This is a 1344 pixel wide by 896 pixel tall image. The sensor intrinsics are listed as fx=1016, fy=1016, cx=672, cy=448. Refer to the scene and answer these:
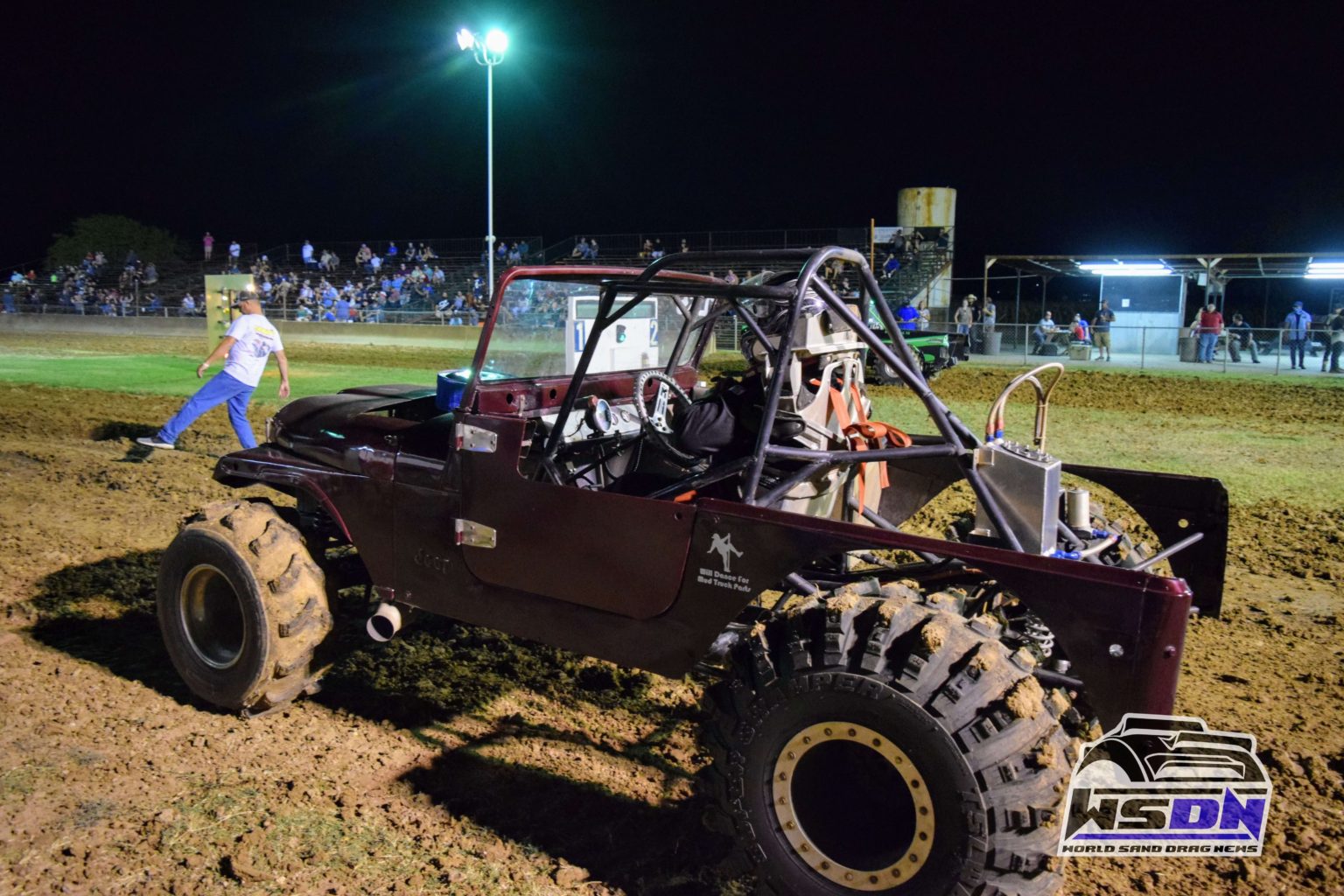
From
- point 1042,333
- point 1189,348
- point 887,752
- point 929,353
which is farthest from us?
point 1042,333

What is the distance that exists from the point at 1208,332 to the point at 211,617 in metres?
21.8

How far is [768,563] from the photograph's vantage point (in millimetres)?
3117

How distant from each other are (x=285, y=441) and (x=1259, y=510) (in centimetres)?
761

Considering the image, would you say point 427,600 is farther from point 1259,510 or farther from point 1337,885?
point 1259,510

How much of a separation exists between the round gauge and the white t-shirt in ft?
20.9

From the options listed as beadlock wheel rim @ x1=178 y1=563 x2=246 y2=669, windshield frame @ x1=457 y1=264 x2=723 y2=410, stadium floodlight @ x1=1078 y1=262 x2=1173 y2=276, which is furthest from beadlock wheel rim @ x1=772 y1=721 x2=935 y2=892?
stadium floodlight @ x1=1078 y1=262 x2=1173 y2=276

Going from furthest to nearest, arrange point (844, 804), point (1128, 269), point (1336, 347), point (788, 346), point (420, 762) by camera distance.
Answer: point (1128, 269) < point (1336, 347) < point (420, 762) < point (788, 346) < point (844, 804)

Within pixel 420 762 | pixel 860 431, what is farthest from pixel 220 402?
pixel 860 431

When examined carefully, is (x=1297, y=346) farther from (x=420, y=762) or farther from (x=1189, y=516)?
(x=420, y=762)

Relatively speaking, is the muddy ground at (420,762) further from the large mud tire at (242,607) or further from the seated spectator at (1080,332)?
the seated spectator at (1080,332)

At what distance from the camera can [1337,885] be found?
3279mm

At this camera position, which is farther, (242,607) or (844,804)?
(242,607)

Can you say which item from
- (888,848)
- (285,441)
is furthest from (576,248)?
(888,848)

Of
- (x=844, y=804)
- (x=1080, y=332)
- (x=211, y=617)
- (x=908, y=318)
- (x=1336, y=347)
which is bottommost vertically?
(x=844, y=804)
